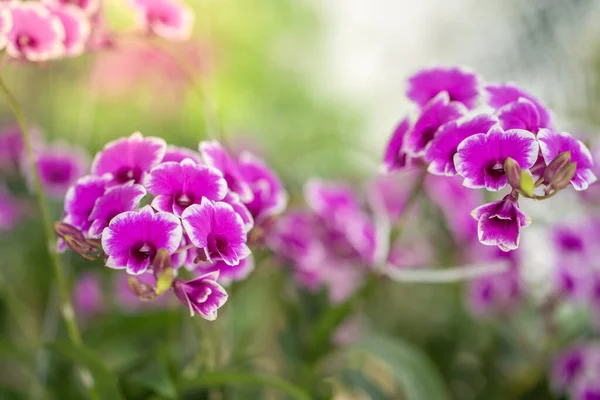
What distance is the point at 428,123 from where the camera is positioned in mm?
402

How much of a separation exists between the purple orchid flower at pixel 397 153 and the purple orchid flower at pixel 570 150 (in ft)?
0.32

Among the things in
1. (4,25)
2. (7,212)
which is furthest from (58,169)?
(4,25)

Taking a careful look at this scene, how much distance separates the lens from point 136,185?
35 centimetres

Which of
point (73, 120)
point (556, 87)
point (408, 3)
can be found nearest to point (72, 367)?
point (556, 87)

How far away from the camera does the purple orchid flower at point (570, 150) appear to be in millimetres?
344

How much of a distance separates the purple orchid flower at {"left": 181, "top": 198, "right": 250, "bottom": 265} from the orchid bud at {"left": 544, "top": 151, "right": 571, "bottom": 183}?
0.16 m

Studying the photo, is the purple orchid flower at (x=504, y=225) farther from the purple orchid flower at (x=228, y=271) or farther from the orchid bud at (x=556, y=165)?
the purple orchid flower at (x=228, y=271)

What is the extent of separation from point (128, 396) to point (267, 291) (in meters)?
0.34

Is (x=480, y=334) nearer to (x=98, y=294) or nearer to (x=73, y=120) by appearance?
(x=98, y=294)

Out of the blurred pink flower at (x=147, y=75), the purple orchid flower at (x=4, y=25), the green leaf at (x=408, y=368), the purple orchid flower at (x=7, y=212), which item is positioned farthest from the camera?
the blurred pink flower at (x=147, y=75)

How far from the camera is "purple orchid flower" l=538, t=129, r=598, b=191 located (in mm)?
344

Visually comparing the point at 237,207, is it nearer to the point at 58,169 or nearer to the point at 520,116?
the point at 520,116

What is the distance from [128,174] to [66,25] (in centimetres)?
14

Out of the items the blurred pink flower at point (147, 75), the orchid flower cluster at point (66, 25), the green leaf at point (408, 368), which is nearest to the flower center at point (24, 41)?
the orchid flower cluster at point (66, 25)
